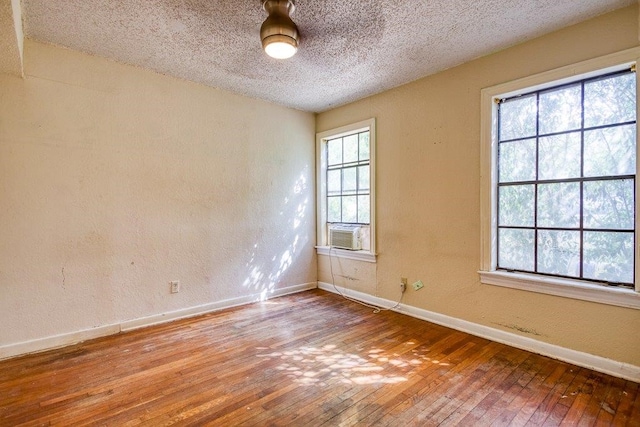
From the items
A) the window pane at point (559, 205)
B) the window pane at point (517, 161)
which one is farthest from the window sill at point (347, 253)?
the window pane at point (559, 205)

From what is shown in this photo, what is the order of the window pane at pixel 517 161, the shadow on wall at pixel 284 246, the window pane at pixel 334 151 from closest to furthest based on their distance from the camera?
the window pane at pixel 517 161, the shadow on wall at pixel 284 246, the window pane at pixel 334 151

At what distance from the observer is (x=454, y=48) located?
2.66 meters

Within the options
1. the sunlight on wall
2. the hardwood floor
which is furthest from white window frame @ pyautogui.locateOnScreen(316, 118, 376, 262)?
the sunlight on wall

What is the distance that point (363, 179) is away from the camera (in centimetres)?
397

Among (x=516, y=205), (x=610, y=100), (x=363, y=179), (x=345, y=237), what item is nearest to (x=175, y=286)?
(x=345, y=237)

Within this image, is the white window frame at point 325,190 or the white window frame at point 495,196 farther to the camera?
the white window frame at point 325,190

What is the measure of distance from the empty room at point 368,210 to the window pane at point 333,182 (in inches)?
22.0

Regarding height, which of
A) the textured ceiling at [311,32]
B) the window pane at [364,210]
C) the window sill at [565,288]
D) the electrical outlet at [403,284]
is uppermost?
the textured ceiling at [311,32]

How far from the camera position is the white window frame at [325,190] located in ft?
12.2

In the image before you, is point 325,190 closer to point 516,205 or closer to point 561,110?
point 516,205

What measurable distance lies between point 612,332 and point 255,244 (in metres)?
3.31

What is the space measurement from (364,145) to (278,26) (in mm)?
2109

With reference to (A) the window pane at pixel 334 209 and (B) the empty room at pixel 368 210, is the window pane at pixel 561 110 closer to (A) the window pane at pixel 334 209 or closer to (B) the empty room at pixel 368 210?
(B) the empty room at pixel 368 210

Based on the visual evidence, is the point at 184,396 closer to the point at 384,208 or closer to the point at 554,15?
the point at 384,208
